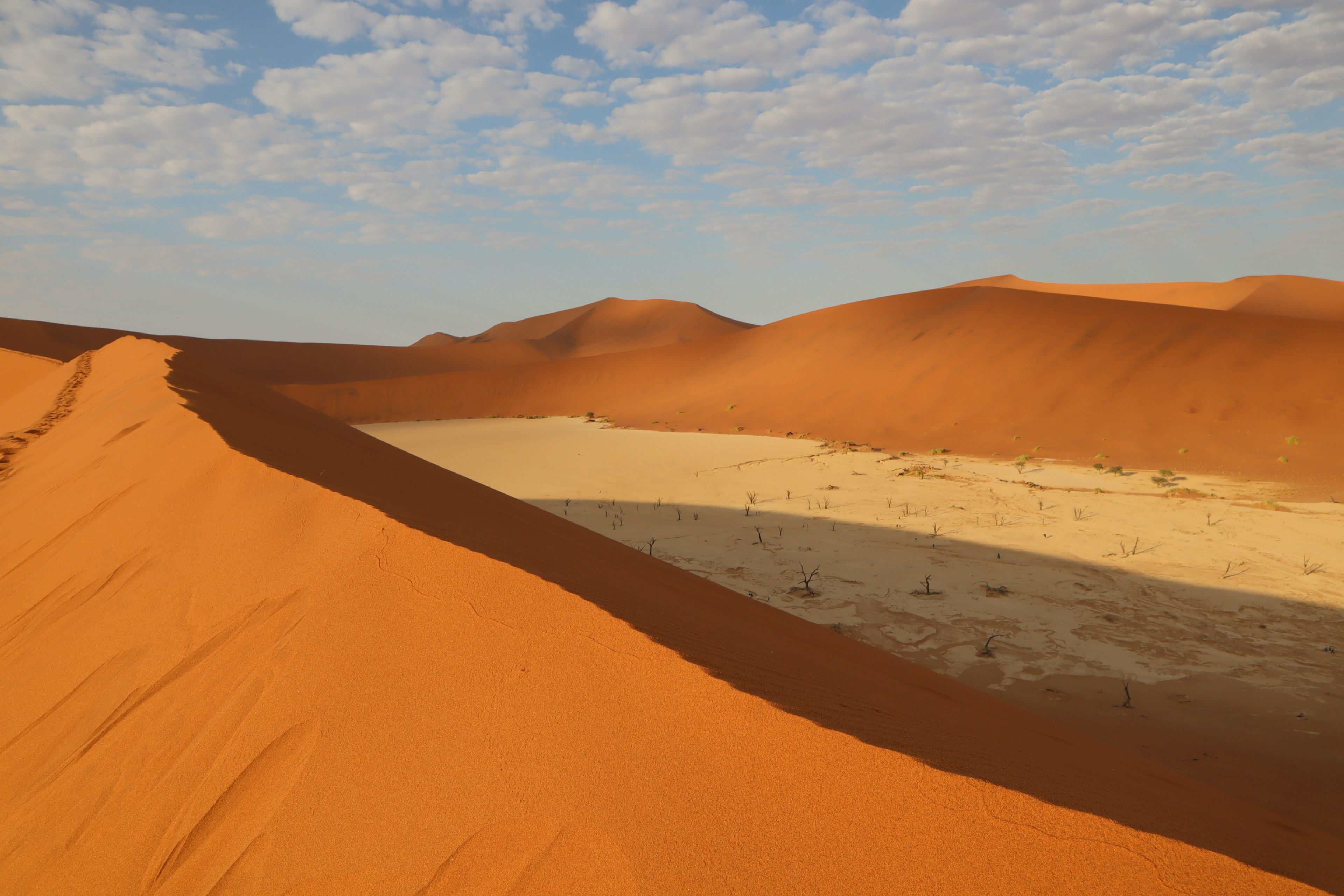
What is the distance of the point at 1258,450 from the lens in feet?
40.9

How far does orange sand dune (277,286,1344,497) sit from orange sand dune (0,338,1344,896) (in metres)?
11.3

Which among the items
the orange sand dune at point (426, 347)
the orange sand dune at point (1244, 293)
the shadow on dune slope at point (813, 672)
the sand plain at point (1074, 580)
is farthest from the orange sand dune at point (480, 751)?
the orange sand dune at point (1244, 293)

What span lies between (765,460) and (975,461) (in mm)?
4494

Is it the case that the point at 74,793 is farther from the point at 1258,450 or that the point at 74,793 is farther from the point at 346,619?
the point at 1258,450

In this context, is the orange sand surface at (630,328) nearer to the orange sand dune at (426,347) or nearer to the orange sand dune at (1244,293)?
the orange sand dune at (426,347)

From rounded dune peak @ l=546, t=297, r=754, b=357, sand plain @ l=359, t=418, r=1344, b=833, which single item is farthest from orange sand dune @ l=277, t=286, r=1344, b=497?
rounded dune peak @ l=546, t=297, r=754, b=357

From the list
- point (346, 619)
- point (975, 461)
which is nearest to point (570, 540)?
point (346, 619)

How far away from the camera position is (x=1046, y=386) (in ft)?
57.4

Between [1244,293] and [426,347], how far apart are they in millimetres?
64041

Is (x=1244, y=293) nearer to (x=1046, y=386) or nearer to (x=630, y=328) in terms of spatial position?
(x=1046, y=386)

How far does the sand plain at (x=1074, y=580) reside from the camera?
341cm

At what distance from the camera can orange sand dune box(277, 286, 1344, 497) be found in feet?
43.7

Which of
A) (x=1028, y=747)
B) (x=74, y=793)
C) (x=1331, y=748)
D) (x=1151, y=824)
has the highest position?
(x=74, y=793)

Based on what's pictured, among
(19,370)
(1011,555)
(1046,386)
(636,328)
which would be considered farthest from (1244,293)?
(19,370)
